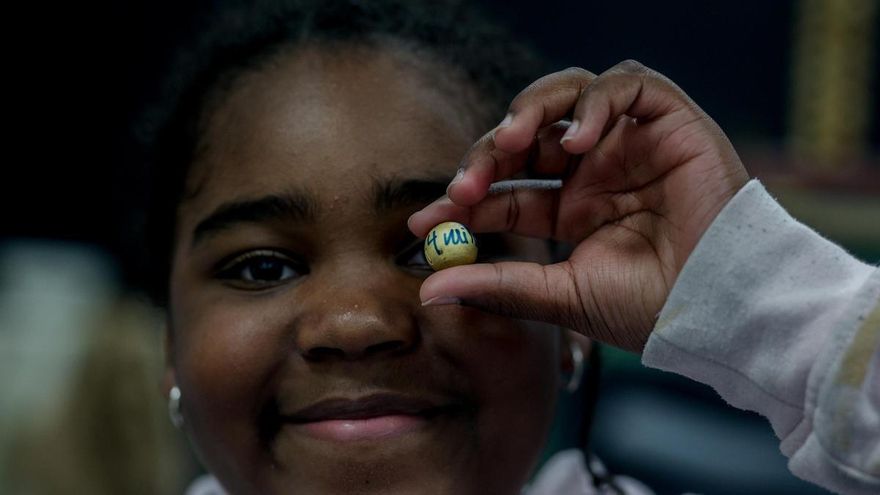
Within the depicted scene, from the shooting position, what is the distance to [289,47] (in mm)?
1197

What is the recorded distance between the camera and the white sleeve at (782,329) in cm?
82

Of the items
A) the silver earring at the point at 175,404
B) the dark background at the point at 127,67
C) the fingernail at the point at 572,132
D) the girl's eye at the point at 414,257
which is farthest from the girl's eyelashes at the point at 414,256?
the dark background at the point at 127,67

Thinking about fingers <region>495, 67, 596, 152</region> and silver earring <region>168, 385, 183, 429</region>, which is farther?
silver earring <region>168, 385, 183, 429</region>

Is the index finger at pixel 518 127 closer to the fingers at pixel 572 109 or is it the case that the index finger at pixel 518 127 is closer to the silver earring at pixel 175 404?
the fingers at pixel 572 109

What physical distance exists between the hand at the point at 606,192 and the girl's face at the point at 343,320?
0.08 meters

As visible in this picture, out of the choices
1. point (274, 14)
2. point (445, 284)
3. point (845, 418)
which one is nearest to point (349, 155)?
point (445, 284)

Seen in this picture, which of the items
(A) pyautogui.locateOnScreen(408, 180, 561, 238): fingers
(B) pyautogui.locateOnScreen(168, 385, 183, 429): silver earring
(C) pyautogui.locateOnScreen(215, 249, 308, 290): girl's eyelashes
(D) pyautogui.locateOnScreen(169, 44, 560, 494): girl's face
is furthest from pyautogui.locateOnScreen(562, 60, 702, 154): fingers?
(B) pyautogui.locateOnScreen(168, 385, 183, 429): silver earring

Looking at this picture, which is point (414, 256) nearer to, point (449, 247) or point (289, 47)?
point (449, 247)

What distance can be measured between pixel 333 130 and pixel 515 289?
263 millimetres

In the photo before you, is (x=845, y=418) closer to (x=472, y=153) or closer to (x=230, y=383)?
(x=472, y=153)

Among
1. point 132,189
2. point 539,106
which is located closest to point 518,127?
point 539,106

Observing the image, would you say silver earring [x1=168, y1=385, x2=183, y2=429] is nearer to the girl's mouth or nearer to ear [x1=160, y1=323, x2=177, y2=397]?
ear [x1=160, y1=323, x2=177, y2=397]

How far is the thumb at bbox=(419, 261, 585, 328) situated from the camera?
2.99ft

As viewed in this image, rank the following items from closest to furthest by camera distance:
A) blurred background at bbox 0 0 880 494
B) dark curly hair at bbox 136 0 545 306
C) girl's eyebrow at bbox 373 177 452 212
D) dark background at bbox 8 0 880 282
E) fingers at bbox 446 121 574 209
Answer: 1. fingers at bbox 446 121 574 209
2. girl's eyebrow at bbox 373 177 452 212
3. dark curly hair at bbox 136 0 545 306
4. blurred background at bbox 0 0 880 494
5. dark background at bbox 8 0 880 282
